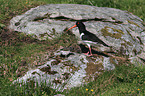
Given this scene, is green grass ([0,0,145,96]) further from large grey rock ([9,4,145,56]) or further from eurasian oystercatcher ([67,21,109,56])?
eurasian oystercatcher ([67,21,109,56])

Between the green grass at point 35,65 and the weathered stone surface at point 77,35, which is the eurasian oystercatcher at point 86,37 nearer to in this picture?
the weathered stone surface at point 77,35

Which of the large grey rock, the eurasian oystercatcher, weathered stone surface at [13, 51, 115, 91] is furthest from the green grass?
the eurasian oystercatcher

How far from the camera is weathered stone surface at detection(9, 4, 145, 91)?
17.4 feet

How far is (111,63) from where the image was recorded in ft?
20.1

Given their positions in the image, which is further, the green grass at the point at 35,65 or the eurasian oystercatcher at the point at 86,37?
the eurasian oystercatcher at the point at 86,37

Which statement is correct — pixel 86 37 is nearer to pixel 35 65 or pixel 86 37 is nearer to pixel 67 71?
pixel 67 71

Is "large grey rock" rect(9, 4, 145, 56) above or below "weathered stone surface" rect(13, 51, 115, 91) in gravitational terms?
above

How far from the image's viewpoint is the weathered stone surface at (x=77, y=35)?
5309 mm

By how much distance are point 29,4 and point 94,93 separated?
380 inches

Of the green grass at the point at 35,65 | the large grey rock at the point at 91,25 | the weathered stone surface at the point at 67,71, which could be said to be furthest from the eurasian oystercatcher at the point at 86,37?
the green grass at the point at 35,65

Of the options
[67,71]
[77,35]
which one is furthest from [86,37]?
[67,71]

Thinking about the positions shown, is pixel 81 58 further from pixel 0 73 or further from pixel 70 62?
pixel 0 73

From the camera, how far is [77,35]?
8148 millimetres

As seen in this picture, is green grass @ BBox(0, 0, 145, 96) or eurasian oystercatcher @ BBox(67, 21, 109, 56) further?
eurasian oystercatcher @ BBox(67, 21, 109, 56)
